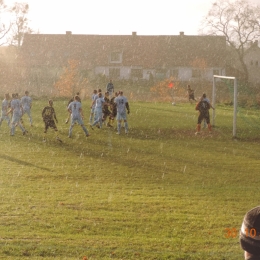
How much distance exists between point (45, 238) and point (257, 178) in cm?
819

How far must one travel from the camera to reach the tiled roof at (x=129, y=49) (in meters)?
70.8

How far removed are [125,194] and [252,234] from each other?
34.2ft

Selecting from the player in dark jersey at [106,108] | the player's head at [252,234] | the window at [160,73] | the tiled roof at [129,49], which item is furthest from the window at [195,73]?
the player's head at [252,234]

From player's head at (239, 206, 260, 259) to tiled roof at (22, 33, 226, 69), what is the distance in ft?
222

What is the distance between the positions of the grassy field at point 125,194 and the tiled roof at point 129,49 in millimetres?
45843

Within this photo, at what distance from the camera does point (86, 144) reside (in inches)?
858

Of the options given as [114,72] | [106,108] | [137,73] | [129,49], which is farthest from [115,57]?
[106,108]

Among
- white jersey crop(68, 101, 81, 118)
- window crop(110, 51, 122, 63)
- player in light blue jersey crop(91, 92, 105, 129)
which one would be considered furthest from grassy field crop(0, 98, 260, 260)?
window crop(110, 51, 122, 63)

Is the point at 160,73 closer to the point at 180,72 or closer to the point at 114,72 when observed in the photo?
the point at 180,72

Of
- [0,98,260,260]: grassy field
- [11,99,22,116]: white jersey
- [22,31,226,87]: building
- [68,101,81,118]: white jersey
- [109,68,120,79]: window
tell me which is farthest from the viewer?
[109,68,120,79]: window

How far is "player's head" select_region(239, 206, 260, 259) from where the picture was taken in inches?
84.1

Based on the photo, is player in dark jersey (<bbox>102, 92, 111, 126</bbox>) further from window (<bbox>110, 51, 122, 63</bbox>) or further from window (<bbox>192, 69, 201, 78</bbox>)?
window (<bbox>110, 51, 122, 63</bbox>)

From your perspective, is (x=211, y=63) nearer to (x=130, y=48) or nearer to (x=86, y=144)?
(x=130, y=48)

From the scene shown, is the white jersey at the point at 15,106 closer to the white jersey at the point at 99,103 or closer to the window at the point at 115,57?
the white jersey at the point at 99,103
